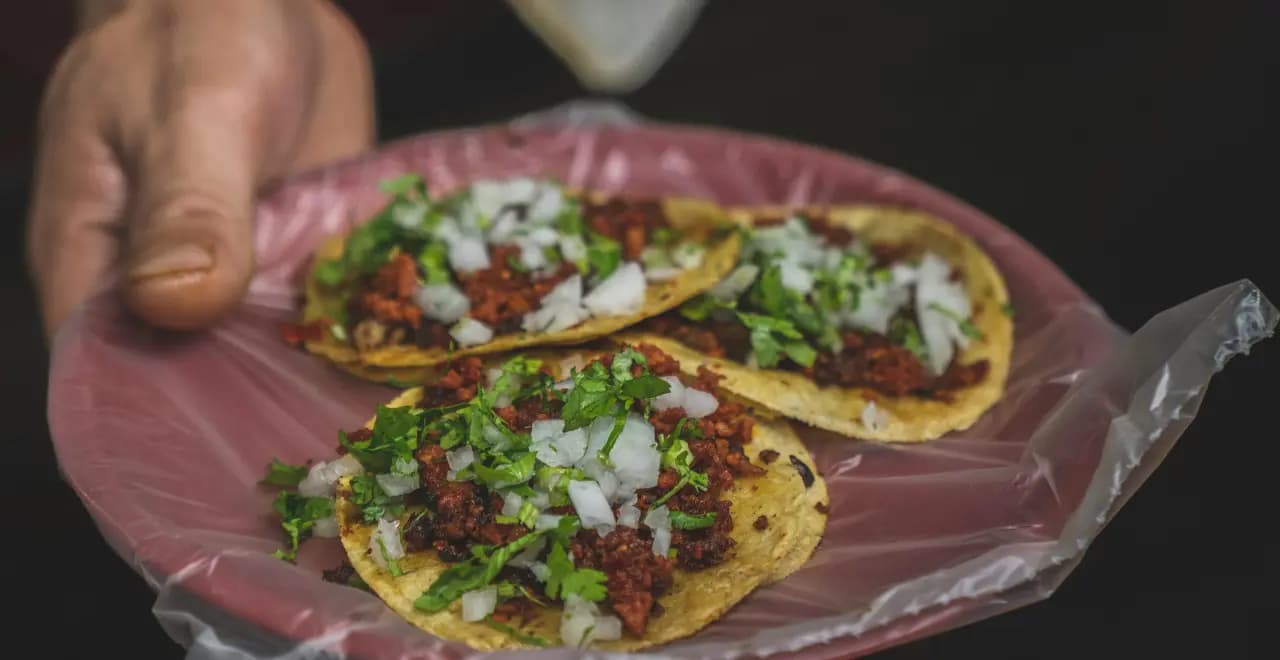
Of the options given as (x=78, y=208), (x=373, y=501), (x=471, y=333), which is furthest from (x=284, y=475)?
(x=78, y=208)

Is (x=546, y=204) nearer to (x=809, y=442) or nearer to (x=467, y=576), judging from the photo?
(x=809, y=442)

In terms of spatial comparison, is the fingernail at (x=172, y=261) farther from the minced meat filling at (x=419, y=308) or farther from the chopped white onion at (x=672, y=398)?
the chopped white onion at (x=672, y=398)

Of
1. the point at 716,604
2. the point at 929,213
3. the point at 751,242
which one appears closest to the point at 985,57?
the point at 929,213

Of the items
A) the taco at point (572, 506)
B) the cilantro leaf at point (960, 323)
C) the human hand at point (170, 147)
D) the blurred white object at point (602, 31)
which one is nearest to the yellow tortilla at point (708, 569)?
the taco at point (572, 506)

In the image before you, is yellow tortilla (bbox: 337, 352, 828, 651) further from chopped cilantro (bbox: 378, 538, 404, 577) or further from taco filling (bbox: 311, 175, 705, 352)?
taco filling (bbox: 311, 175, 705, 352)

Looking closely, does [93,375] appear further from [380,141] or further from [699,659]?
[380,141]
